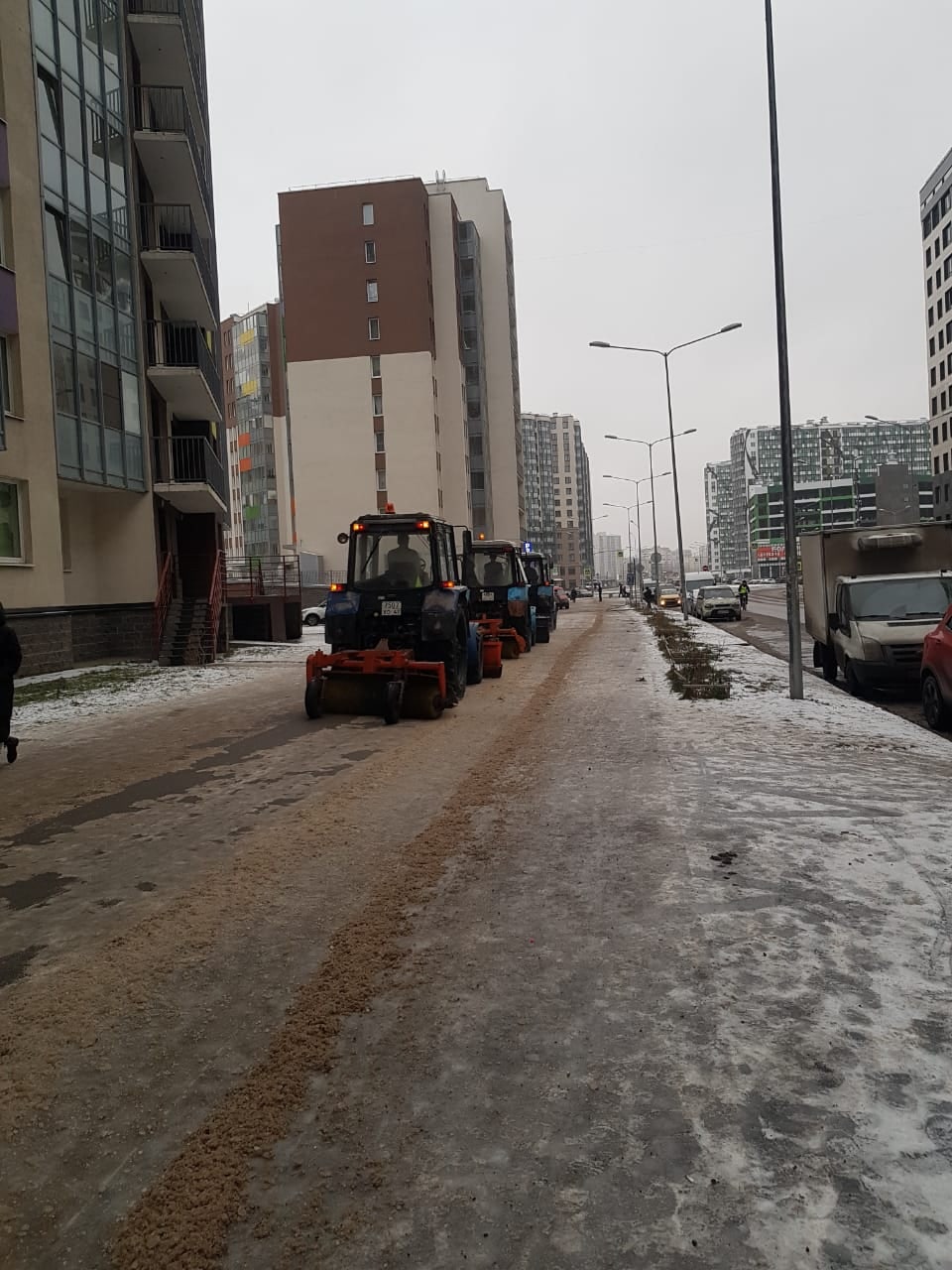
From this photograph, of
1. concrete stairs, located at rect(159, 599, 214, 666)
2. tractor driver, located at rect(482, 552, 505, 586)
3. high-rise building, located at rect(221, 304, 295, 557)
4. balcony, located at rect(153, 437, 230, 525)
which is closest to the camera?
tractor driver, located at rect(482, 552, 505, 586)

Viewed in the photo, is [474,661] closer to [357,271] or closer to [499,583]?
[499,583]

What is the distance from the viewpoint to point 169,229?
2842cm

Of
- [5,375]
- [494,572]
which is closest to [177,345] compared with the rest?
[5,375]

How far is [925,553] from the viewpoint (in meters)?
15.9

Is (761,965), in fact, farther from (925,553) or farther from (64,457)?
(64,457)

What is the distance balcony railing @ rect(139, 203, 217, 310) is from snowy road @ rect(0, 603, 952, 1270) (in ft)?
76.6

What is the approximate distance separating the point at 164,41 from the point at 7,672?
23.5m

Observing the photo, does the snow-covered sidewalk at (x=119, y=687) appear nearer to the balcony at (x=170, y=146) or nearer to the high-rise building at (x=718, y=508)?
the balcony at (x=170, y=146)

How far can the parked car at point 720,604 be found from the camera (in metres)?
40.5

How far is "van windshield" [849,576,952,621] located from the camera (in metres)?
13.9

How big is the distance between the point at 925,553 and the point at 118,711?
13.0 m

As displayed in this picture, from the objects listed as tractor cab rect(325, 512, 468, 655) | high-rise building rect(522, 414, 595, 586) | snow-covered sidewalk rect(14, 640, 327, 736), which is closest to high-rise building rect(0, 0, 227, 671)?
snow-covered sidewalk rect(14, 640, 327, 736)

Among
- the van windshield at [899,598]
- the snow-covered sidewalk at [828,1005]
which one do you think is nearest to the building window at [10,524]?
the van windshield at [899,598]

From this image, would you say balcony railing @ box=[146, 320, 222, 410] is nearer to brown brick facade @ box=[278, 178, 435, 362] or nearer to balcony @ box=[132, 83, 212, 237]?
balcony @ box=[132, 83, 212, 237]
